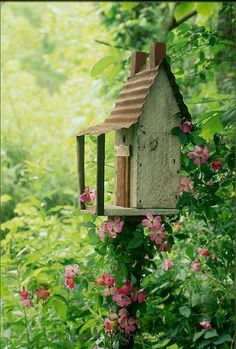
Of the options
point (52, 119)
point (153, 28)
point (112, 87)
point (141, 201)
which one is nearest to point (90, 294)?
point (141, 201)

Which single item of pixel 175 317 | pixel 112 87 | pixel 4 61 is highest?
pixel 4 61

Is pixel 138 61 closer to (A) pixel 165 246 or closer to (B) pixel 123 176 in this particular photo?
(B) pixel 123 176

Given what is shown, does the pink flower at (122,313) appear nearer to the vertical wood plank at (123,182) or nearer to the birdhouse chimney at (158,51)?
the vertical wood plank at (123,182)

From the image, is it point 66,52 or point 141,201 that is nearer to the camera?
point 141,201

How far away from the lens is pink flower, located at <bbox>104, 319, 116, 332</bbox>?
2.96 meters

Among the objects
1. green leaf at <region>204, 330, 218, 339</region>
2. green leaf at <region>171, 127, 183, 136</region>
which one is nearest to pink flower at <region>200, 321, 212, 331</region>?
green leaf at <region>204, 330, 218, 339</region>

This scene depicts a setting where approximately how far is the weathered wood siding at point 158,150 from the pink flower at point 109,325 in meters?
0.56

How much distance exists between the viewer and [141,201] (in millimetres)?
2811

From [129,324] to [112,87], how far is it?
12.1ft

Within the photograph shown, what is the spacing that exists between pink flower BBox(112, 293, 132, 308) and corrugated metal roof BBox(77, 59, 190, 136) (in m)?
0.73

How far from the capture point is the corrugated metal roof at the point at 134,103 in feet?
9.21

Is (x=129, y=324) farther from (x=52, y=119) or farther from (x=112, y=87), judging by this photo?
(x=52, y=119)

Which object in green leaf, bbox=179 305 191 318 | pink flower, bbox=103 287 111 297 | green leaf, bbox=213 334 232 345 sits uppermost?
pink flower, bbox=103 287 111 297

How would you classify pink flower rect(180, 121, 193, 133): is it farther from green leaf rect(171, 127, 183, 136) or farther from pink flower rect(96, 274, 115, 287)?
pink flower rect(96, 274, 115, 287)
